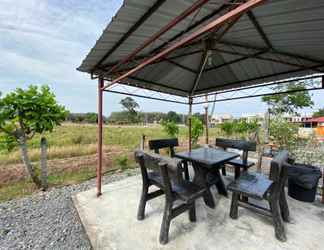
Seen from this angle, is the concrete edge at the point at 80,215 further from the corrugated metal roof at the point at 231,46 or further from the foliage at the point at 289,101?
A: the foliage at the point at 289,101

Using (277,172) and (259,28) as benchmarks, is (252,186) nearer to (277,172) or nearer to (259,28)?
(277,172)

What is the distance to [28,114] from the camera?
2836mm

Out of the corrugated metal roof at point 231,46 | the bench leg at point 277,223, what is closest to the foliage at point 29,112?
the corrugated metal roof at point 231,46

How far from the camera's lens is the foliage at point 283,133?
5213mm

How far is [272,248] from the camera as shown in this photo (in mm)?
1529

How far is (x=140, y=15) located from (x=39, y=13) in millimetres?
2811

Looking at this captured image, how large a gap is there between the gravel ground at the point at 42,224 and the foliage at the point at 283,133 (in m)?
6.14

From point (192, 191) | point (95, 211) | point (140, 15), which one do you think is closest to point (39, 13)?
point (140, 15)

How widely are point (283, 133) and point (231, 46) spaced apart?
14.7 ft

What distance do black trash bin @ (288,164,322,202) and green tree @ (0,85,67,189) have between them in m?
4.34

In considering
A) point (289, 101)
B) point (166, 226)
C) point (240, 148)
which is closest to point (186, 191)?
point (166, 226)

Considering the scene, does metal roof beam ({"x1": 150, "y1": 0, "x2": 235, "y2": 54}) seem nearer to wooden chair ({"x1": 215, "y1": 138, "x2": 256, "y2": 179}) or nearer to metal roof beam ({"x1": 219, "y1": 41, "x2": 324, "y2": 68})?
metal roof beam ({"x1": 219, "y1": 41, "x2": 324, "y2": 68})

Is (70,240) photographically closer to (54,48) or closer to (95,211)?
(95,211)

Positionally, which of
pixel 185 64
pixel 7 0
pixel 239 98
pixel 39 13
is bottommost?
pixel 239 98
